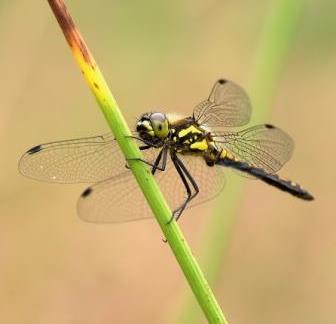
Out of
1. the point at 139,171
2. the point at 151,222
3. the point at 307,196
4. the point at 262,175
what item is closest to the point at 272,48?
the point at 139,171

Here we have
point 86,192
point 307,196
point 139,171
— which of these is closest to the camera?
point 139,171

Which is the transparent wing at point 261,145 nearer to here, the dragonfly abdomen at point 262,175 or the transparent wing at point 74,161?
the dragonfly abdomen at point 262,175

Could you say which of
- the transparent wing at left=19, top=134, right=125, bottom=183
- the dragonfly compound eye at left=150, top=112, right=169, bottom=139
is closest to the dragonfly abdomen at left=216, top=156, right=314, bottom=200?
the dragonfly compound eye at left=150, top=112, right=169, bottom=139

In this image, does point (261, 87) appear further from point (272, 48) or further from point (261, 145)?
point (261, 145)

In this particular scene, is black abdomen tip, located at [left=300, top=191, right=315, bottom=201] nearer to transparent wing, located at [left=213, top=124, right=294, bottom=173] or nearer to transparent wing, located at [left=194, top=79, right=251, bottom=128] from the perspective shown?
transparent wing, located at [left=213, top=124, right=294, bottom=173]

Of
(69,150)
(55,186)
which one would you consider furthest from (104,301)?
(69,150)

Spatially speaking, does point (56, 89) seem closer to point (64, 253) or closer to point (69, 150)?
point (64, 253)
